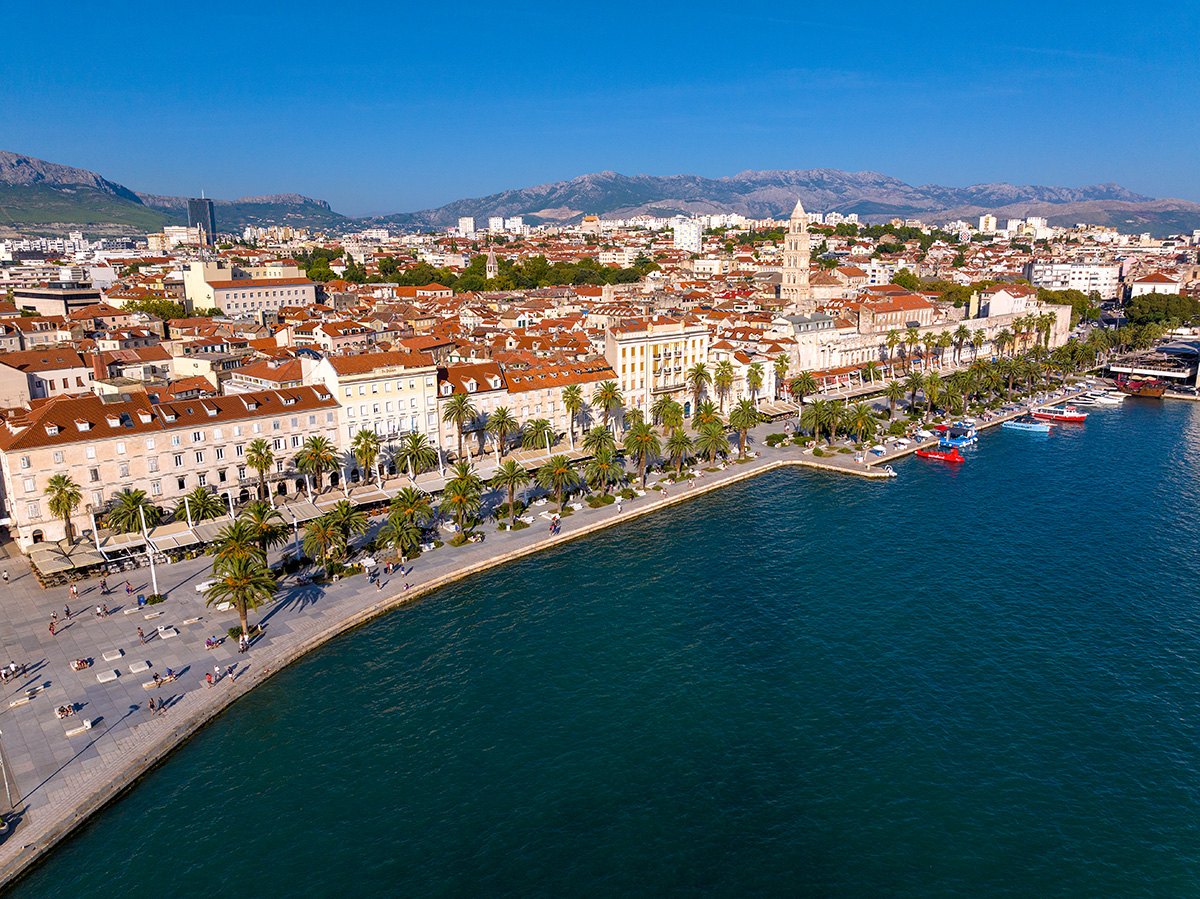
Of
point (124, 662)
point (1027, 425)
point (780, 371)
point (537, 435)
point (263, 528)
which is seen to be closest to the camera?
point (124, 662)

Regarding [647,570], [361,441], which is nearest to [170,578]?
[361,441]

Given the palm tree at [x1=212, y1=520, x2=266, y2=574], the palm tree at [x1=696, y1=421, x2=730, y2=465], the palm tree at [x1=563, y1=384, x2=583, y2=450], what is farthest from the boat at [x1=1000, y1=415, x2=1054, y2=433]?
the palm tree at [x1=212, y1=520, x2=266, y2=574]

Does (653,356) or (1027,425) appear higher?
(653,356)

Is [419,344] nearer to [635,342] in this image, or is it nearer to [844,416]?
[635,342]

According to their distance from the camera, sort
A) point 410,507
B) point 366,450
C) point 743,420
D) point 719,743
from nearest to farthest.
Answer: point 719,743
point 410,507
point 366,450
point 743,420

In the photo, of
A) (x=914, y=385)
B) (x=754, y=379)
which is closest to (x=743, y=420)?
(x=754, y=379)

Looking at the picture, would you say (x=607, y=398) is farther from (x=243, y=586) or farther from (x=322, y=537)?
(x=243, y=586)

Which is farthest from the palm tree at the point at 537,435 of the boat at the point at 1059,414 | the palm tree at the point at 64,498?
the boat at the point at 1059,414
